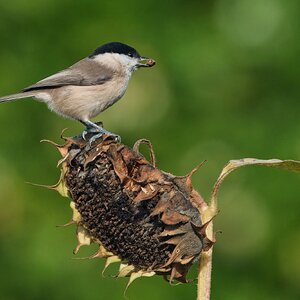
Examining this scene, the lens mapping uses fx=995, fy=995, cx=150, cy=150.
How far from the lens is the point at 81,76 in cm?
467

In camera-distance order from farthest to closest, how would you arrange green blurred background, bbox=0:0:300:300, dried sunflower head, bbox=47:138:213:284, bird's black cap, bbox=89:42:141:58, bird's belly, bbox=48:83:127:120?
green blurred background, bbox=0:0:300:300 → bird's black cap, bbox=89:42:141:58 → bird's belly, bbox=48:83:127:120 → dried sunflower head, bbox=47:138:213:284

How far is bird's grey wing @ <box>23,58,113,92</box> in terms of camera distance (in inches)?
178

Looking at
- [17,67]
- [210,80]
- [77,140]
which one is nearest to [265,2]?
[210,80]

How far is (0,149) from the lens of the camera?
6324mm

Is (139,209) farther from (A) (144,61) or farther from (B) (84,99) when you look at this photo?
(A) (144,61)

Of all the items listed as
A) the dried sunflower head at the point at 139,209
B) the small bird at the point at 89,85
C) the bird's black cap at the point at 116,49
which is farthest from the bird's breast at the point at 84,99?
the dried sunflower head at the point at 139,209

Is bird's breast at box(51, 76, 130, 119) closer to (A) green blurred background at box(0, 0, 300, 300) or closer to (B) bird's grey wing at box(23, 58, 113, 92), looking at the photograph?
(B) bird's grey wing at box(23, 58, 113, 92)

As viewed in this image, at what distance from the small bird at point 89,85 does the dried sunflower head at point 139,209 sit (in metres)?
1.39

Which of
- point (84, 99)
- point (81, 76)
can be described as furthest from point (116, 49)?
point (84, 99)

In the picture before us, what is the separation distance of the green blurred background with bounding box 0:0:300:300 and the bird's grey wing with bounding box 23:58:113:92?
1.09 metres

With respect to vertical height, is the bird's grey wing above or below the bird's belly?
above

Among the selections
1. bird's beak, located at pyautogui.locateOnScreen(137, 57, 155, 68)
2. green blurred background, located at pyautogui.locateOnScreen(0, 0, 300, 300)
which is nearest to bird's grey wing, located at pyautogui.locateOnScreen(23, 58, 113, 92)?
bird's beak, located at pyautogui.locateOnScreen(137, 57, 155, 68)

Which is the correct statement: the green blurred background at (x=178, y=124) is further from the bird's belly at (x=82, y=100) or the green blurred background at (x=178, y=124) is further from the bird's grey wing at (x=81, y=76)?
the bird's belly at (x=82, y=100)

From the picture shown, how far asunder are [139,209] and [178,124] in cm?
356
